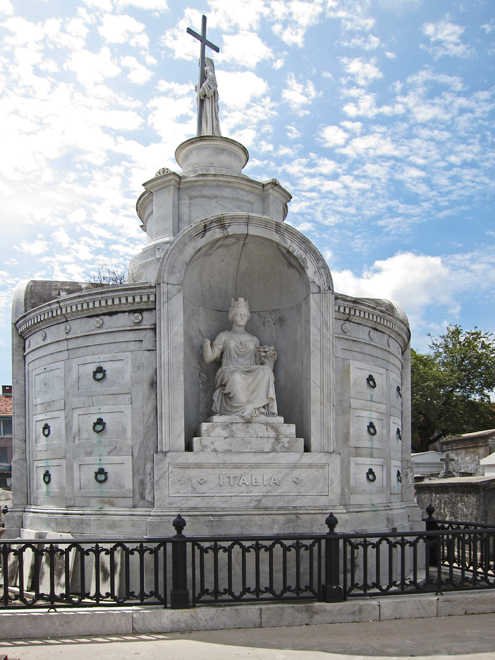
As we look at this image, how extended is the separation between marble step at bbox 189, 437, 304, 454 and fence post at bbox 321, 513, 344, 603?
183 cm

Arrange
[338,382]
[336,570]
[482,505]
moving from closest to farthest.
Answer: [336,570]
[338,382]
[482,505]

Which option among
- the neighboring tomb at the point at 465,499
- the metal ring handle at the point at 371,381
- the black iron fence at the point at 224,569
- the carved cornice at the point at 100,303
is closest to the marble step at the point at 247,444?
the black iron fence at the point at 224,569

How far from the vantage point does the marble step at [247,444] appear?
9172mm

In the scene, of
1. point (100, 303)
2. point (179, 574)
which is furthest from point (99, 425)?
point (179, 574)

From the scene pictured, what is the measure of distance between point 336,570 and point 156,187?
8761 millimetres

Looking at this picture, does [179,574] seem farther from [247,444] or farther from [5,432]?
[5,432]

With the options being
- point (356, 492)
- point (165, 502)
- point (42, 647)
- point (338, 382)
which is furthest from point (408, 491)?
point (42, 647)

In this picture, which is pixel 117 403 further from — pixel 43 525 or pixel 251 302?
pixel 251 302

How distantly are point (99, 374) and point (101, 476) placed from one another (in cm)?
164

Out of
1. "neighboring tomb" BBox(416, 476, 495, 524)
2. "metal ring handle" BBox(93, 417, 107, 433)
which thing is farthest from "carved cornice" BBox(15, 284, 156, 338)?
"neighboring tomb" BBox(416, 476, 495, 524)

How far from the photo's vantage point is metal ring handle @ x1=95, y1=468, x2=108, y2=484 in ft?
30.8

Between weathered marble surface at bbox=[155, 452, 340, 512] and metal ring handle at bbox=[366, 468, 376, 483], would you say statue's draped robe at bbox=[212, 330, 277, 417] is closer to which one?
weathered marble surface at bbox=[155, 452, 340, 512]

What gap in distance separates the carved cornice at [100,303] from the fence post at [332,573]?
449cm

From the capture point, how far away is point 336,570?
7668mm
